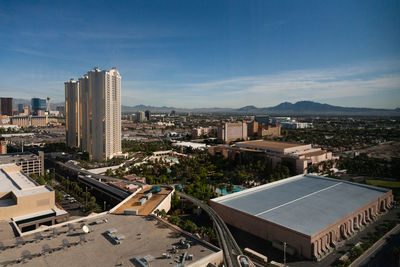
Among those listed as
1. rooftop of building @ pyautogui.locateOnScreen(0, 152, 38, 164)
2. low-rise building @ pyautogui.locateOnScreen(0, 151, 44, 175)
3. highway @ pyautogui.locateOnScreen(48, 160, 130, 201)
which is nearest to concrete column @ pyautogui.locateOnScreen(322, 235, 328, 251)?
highway @ pyautogui.locateOnScreen(48, 160, 130, 201)

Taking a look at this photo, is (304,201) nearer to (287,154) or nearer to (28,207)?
(287,154)

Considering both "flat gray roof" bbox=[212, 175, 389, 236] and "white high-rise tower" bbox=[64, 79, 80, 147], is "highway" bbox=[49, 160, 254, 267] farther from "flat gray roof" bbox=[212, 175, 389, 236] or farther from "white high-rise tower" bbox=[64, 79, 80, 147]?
"white high-rise tower" bbox=[64, 79, 80, 147]

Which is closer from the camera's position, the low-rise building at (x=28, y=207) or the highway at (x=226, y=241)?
the highway at (x=226, y=241)

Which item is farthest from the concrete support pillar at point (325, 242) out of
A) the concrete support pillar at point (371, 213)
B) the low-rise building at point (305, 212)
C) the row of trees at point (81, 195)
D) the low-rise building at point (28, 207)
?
the low-rise building at point (28, 207)

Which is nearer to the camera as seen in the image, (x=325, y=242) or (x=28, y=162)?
(x=325, y=242)

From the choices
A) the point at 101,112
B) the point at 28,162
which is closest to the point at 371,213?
the point at 101,112

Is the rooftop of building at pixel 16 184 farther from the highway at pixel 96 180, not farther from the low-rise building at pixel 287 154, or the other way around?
the low-rise building at pixel 287 154

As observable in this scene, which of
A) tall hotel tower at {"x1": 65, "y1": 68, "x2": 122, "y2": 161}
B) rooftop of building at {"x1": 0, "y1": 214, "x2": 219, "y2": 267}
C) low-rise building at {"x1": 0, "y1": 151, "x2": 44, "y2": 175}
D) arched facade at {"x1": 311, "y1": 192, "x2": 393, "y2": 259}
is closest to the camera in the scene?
rooftop of building at {"x1": 0, "y1": 214, "x2": 219, "y2": 267}
